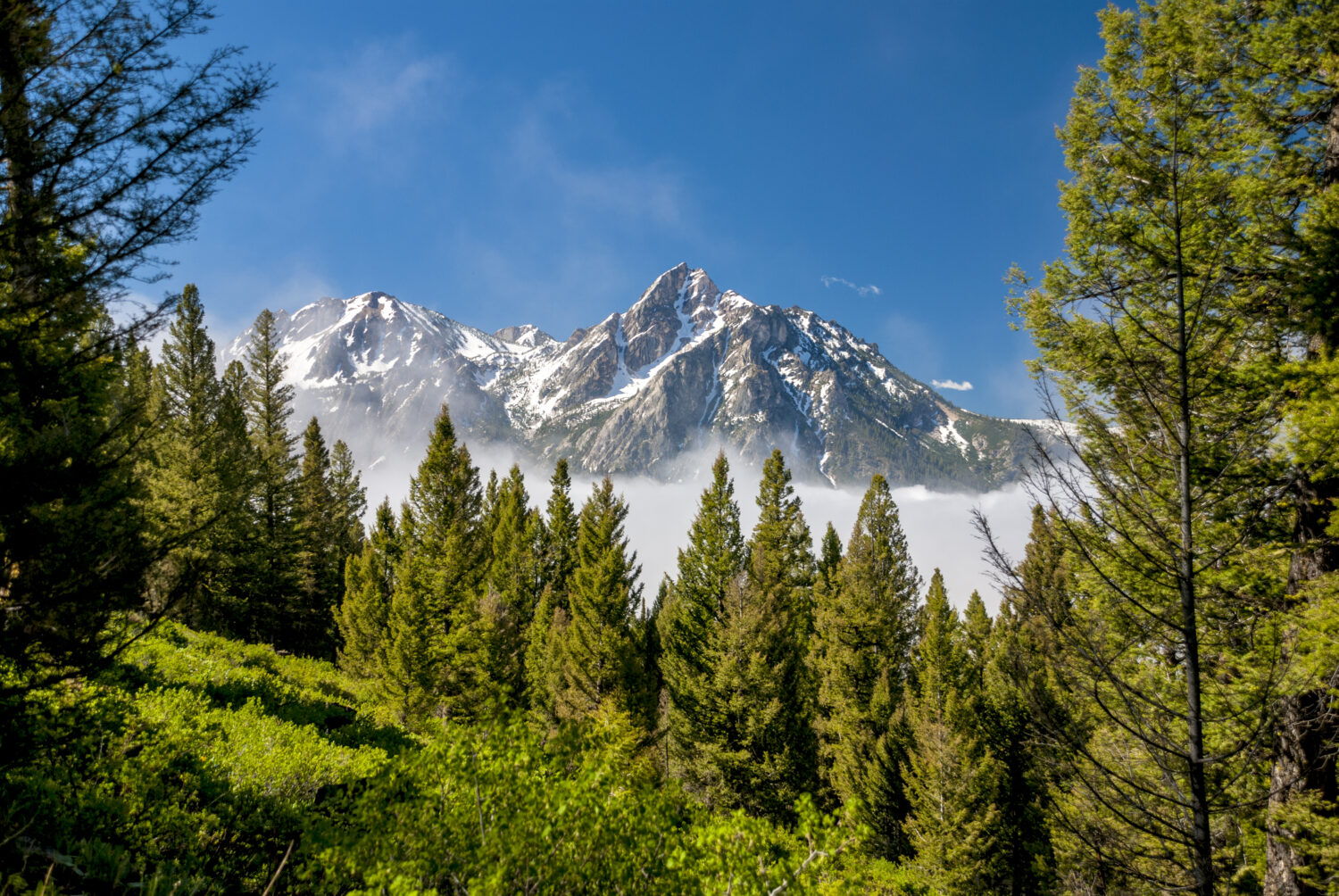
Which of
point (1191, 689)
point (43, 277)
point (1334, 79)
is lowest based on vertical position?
point (1191, 689)

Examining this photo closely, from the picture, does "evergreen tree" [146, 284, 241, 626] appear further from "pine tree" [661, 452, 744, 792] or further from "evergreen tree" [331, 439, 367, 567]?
"pine tree" [661, 452, 744, 792]

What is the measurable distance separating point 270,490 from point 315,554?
17.0ft

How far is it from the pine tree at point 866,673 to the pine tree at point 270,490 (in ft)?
81.2

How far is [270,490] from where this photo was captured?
28953mm

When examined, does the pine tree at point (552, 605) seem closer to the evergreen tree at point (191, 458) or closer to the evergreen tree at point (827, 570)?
the evergreen tree at point (827, 570)

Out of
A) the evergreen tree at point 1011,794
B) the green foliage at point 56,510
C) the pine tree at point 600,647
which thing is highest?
the green foliage at point 56,510

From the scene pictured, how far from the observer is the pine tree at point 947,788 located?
16672 mm

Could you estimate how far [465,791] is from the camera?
15.8ft

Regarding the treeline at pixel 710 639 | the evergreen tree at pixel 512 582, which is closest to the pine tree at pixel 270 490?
the treeline at pixel 710 639

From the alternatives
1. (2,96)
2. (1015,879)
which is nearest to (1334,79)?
(2,96)

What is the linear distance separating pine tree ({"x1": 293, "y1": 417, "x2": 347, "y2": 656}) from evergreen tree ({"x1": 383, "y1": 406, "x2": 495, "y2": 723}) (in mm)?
9399

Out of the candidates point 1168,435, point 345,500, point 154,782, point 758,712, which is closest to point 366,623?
point 758,712

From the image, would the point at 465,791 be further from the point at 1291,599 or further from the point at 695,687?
the point at 695,687

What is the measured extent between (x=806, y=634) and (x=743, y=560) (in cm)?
563
